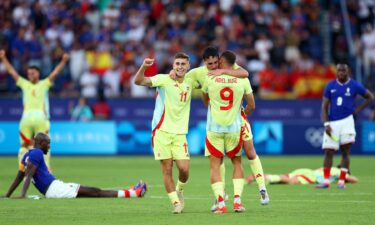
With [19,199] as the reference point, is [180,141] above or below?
above

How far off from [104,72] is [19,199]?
17.0 meters

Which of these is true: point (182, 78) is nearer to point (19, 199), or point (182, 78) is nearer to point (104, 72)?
point (19, 199)

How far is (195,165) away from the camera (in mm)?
25734

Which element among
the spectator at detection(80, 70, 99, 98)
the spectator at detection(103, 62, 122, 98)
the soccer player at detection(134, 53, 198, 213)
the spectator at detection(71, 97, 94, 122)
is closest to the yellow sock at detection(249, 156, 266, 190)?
the soccer player at detection(134, 53, 198, 213)

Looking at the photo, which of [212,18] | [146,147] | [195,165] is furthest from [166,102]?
[212,18]

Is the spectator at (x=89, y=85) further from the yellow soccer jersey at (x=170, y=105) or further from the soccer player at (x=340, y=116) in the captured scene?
the yellow soccer jersey at (x=170, y=105)

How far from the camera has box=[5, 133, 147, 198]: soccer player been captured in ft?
50.1

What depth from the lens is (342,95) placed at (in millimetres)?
18500

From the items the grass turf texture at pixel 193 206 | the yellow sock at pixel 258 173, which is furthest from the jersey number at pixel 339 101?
the yellow sock at pixel 258 173

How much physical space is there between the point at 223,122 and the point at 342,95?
5457mm

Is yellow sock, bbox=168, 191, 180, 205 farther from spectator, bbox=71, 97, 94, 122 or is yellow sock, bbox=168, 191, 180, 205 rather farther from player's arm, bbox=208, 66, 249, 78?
spectator, bbox=71, 97, 94, 122

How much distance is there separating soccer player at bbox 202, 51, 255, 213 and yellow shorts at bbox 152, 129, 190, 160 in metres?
0.43

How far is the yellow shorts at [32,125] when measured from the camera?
66.9 feet

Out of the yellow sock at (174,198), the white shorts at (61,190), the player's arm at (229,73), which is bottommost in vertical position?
the white shorts at (61,190)
